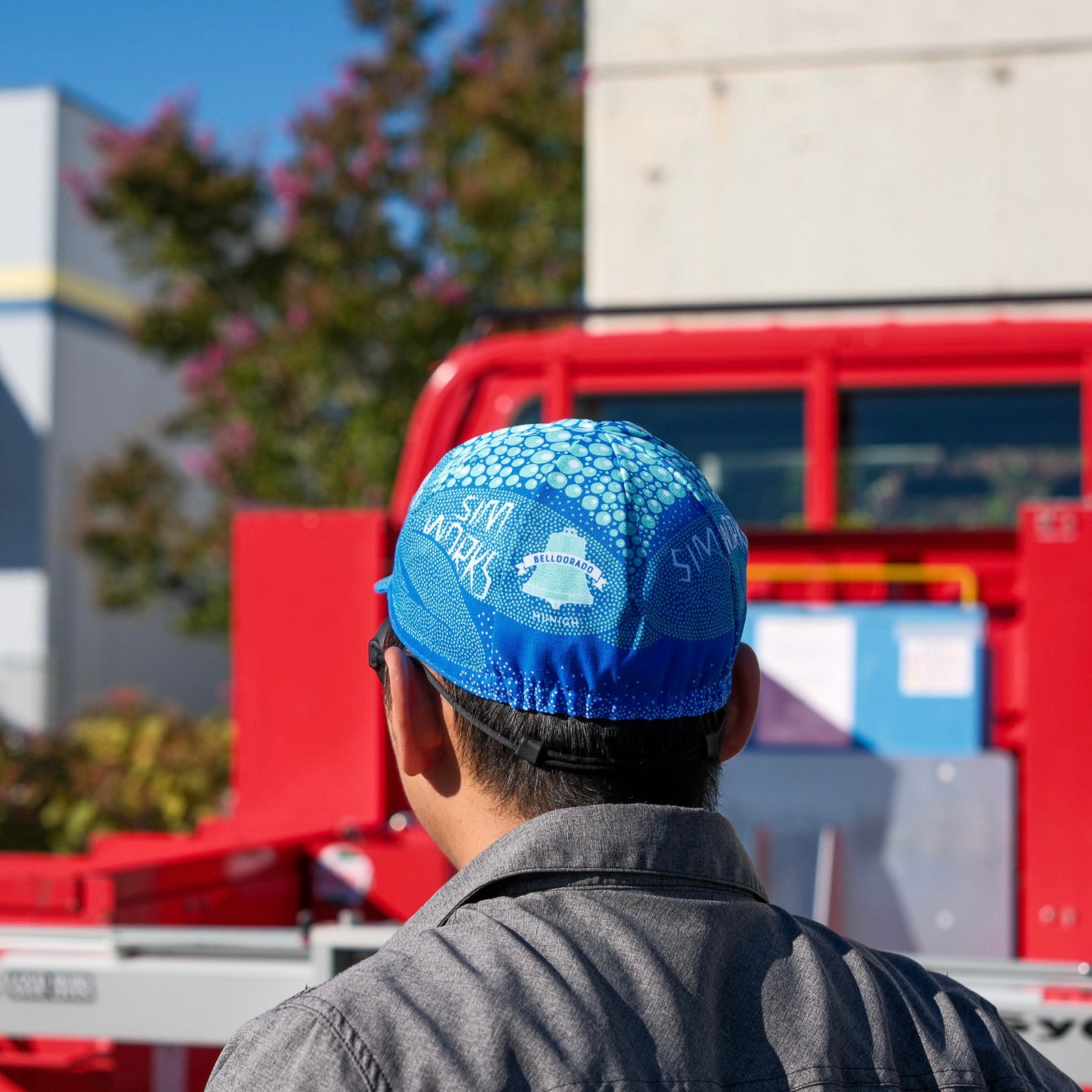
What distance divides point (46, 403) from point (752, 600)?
12.3m

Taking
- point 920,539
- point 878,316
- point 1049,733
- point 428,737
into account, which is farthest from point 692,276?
point 428,737

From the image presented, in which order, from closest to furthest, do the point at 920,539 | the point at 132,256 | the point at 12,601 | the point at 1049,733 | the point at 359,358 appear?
1. the point at 1049,733
2. the point at 920,539
3. the point at 359,358
4. the point at 132,256
5. the point at 12,601

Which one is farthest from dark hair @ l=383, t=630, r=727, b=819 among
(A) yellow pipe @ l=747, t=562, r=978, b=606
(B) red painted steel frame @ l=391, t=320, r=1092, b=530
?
(B) red painted steel frame @ l=391, t=320, r=1092, b=530

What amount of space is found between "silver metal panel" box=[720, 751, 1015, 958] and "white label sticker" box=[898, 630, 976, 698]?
191 millimetres

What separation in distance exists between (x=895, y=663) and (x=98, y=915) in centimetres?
182

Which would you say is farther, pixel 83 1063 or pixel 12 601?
pixel 12 601

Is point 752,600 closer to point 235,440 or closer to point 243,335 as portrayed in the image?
point 235,440

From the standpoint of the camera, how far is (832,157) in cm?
520

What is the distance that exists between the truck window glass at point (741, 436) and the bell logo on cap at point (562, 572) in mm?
2811

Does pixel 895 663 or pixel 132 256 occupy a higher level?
pixel 132 256

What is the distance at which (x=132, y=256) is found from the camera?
10539 mm

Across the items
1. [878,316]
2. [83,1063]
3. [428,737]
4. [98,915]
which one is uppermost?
[878,316]

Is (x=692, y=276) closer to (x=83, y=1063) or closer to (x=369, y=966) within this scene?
(x=83, y=1063)

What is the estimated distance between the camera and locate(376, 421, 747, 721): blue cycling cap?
102cm
